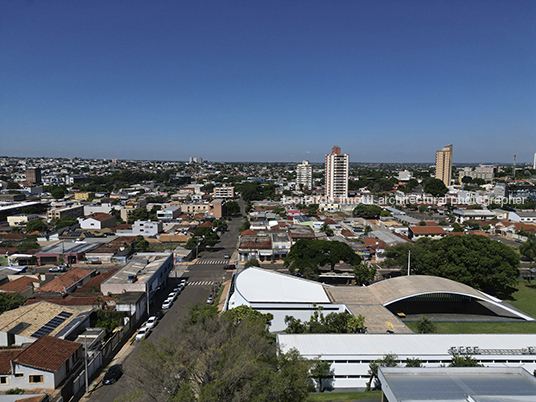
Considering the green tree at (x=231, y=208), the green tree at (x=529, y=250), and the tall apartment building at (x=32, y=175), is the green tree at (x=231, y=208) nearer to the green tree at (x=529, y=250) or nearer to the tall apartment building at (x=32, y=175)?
the green tree at (x=529, y=250)

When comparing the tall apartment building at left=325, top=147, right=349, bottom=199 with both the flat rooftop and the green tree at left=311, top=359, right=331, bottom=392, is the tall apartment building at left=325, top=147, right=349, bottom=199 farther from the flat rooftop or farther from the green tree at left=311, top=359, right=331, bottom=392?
the green tree at left=311, top=359, right=331, bottom=392

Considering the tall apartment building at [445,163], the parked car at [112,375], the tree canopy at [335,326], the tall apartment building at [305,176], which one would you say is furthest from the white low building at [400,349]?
the tall apartment building at [445,163]

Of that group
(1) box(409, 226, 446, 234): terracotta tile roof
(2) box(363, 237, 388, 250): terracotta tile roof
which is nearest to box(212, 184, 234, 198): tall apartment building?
(1) box(409, 226, 446, 234): terracotta tile roof

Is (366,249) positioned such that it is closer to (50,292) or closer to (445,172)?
(50,292)

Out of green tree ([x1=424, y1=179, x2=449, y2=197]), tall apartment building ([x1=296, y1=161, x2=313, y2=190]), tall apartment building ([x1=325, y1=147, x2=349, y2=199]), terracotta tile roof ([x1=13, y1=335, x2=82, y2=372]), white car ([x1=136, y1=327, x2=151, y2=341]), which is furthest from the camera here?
tall apartment building ([x1=296, y1=161, x2=313, y2=190])

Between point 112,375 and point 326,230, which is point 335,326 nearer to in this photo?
point 112,375

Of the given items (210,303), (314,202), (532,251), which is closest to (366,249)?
(532,251)

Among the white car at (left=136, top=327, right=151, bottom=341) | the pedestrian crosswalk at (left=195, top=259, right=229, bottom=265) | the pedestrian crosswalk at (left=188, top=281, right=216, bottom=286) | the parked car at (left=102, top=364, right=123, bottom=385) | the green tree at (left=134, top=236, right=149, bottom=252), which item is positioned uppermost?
the green tree at (left=134, top=236, right=149, bottom=252)
